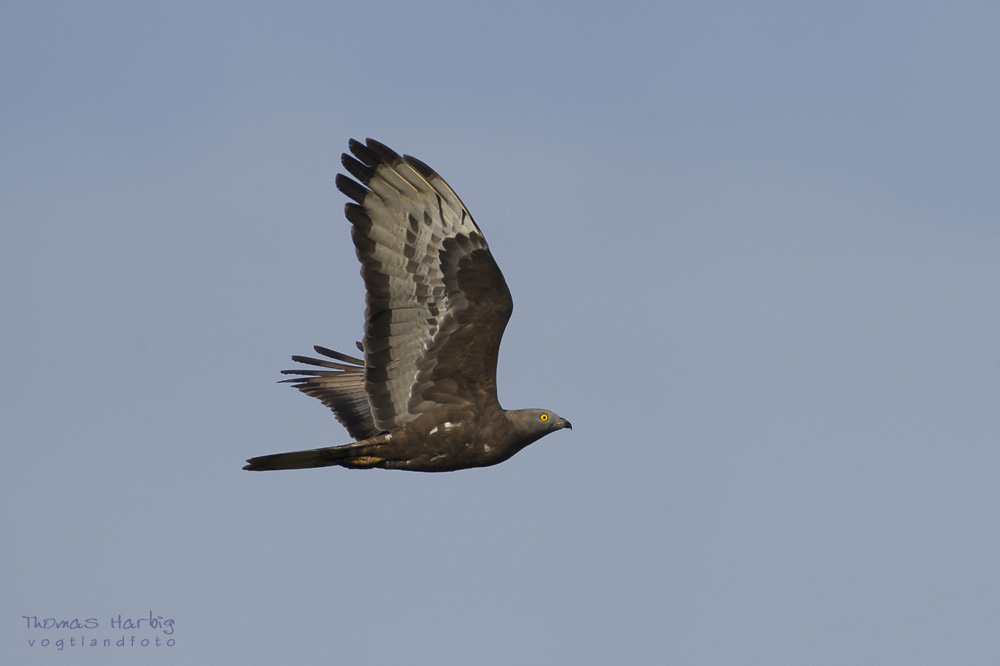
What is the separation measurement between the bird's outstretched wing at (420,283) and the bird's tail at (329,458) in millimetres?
682

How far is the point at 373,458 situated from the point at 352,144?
3.66 meters

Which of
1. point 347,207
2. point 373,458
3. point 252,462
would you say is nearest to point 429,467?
point 373,458

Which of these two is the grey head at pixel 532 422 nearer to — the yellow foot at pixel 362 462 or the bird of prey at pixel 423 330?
the bird of prey at pixel 423 330

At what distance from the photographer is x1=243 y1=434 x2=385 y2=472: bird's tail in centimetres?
1579

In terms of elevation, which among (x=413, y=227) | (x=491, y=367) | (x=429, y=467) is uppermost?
(x=413, y=227)

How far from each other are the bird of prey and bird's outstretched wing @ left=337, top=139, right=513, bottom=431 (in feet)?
0.04

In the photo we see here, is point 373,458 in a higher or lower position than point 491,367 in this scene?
lower

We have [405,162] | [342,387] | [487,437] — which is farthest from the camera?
[342,387]

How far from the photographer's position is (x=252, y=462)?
15.8 m

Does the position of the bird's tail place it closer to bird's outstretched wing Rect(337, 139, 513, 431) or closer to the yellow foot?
the yellow foot

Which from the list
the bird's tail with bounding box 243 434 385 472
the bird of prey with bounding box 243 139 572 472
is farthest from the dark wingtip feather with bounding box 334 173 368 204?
the bird's tail with bounding box 243 434 385 472

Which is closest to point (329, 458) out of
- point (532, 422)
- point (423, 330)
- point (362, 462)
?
point (362, 462)

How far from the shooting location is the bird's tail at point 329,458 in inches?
622

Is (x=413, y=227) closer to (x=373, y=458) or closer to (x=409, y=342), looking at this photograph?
(x=409, y=342)
